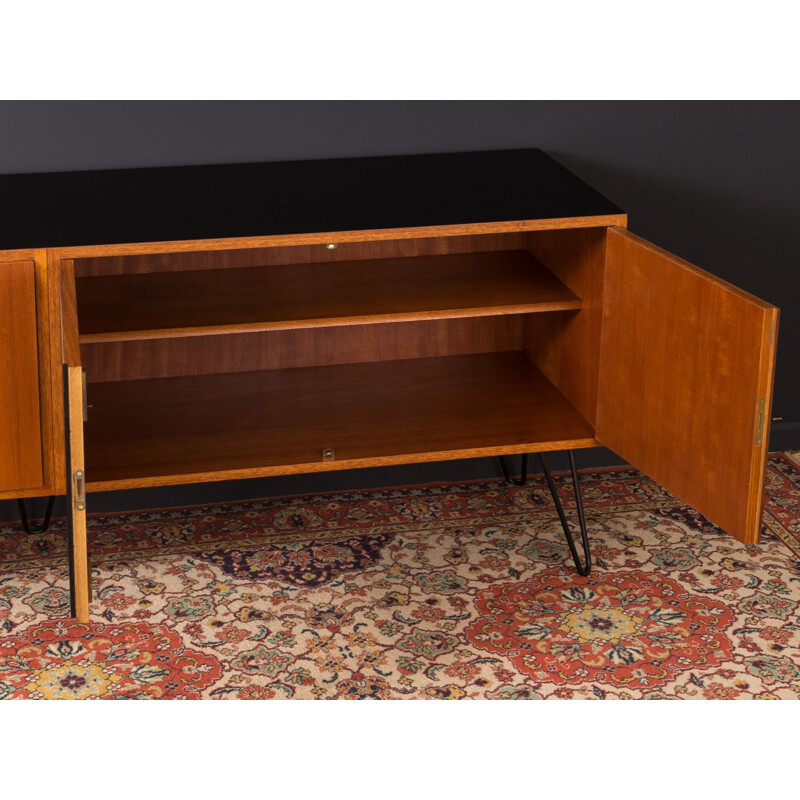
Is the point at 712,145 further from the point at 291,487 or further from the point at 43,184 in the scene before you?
the point at 43,184

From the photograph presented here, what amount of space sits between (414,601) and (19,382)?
42.1 inches

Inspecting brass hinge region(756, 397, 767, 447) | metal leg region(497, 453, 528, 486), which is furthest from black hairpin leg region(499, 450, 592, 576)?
brass hinge region(756, 397, 767, 447)

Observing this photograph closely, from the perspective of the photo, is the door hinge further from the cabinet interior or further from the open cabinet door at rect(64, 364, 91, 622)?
the cabinet interior

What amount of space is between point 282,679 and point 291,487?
2.96 ft

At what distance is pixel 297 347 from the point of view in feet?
10.9

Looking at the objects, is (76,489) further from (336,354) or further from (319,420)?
(336,354)

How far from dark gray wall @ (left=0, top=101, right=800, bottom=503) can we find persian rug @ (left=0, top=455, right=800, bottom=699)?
23 centimetres

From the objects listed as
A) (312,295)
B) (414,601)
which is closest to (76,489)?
(312,295)

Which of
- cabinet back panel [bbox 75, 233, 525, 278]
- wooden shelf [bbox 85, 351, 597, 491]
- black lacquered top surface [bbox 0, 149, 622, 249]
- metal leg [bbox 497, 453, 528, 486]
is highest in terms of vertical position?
black lacquered top surface [bbox 0, 149, 622, 249]

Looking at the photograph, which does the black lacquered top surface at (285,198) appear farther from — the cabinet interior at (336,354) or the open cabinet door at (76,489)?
the open cabinet door at (76,489)

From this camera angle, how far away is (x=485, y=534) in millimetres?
3354

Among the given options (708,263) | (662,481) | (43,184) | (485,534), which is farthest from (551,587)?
(43,184)

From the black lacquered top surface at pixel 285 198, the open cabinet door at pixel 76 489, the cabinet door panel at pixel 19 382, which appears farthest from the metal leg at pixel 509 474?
the open cabinet door at pixel 76 489

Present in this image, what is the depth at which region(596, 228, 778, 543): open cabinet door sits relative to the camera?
7.79ft
